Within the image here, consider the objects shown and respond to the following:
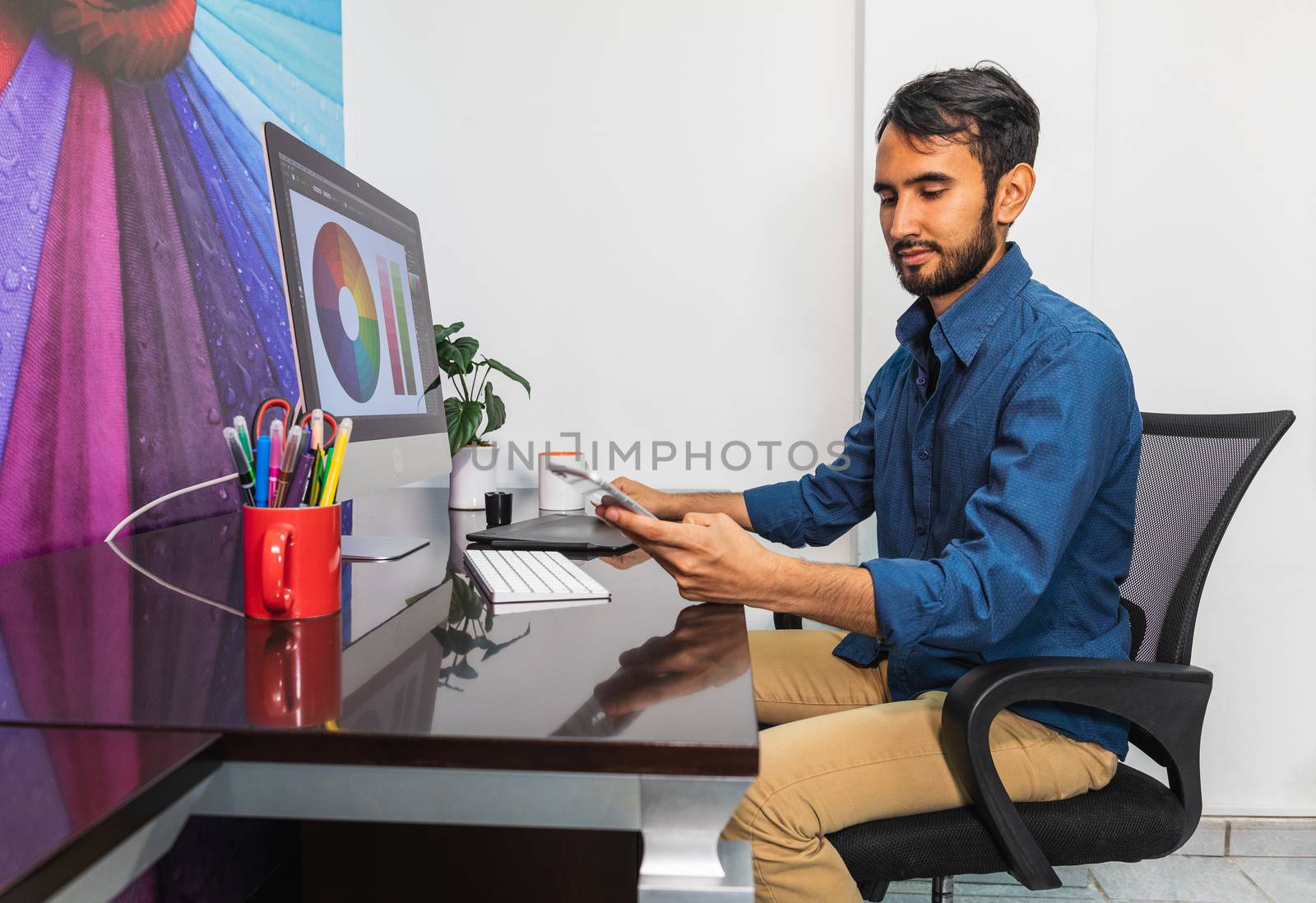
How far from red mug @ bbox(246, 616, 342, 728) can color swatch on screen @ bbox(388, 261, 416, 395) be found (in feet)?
2.25

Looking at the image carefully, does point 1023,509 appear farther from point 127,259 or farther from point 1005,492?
point 127,259

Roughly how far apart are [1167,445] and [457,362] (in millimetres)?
1395

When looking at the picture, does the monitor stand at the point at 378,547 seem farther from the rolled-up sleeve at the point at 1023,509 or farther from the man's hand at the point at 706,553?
the rolled-up sleeve at the point at 1023,509

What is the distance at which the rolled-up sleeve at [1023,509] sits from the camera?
1062 millimetres

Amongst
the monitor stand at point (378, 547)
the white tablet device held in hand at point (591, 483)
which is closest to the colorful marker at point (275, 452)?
the white tablet device held in hand at point (591, 483)

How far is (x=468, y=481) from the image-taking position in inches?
77.0

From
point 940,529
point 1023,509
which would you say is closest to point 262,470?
point 1023,509

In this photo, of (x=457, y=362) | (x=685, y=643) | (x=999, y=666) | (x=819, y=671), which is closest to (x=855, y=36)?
(x=457, y=362)

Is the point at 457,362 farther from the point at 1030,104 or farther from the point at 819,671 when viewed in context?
the point at 1030,104

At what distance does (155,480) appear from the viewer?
142 cm

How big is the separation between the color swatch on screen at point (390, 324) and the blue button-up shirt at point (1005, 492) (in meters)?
0.80

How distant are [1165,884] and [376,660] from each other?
2097mm

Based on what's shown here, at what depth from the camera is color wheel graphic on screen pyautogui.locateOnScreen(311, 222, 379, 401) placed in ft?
3.92

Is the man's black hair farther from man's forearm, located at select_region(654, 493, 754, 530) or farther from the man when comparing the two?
man's forearm, located at select_region(654, 493, 754, 530)
